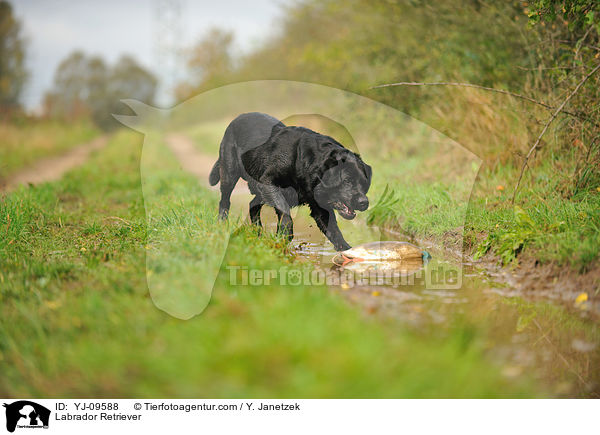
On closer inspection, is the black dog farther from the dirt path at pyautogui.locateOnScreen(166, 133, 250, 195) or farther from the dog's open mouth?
the dirt path at pyautogui.locateOnScreen(166, 133, 250, 195)

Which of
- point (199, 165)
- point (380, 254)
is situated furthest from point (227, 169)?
point (199, 165)

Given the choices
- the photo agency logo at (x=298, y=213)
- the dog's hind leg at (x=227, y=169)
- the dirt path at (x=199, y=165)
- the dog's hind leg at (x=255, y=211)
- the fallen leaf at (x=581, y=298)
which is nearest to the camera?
the fallen leaf at (x=581, y=298)

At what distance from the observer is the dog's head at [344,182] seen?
4484mm

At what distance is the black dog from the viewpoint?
179 inches

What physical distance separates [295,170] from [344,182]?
52cm

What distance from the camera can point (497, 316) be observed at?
3.30 meters

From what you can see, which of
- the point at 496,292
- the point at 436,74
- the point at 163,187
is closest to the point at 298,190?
the point at 496,292

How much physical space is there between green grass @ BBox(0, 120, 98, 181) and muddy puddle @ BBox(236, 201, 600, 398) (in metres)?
8.35

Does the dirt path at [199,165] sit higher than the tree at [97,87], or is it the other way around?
the tree at [97,87]

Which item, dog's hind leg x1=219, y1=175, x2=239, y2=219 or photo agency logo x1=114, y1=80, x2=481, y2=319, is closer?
photo agency logo x1=114, y1=80, x2=481, y2=319

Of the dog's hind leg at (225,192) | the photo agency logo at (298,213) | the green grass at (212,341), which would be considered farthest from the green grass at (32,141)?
the green grass at (212,341)

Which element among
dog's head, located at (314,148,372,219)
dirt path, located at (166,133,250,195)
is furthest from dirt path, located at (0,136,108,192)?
dog's head, located at (314,148,372,219)
